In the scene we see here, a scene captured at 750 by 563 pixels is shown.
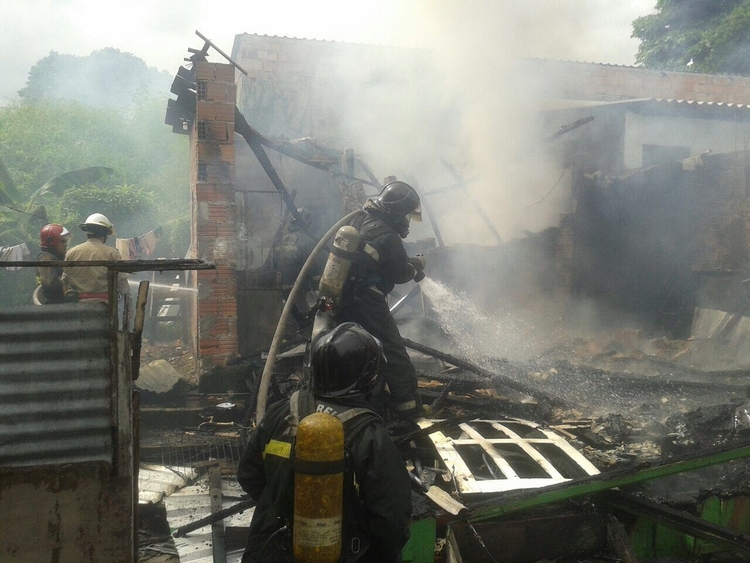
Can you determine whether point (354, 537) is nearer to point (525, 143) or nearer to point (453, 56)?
point (525, 143)

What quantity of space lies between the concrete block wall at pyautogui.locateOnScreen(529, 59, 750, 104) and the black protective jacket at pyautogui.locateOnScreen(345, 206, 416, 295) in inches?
613

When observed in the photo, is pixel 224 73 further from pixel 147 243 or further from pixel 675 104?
pixel 675 104

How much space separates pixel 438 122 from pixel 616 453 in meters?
11.9

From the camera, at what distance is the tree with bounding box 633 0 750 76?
72.3 ft

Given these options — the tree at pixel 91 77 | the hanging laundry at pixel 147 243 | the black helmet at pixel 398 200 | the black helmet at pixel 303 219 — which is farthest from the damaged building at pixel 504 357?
the tree at pixel 91 77

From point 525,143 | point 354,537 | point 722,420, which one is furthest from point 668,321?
point 354,537

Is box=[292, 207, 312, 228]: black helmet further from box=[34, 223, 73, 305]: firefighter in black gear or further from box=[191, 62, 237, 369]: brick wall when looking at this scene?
box=[34, 223, 73, 305]: firefighter in black gear

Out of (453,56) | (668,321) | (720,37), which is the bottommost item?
(668,321)

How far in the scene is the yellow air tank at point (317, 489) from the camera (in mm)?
2033

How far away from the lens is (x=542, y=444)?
16.7ft

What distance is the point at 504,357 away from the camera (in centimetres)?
916

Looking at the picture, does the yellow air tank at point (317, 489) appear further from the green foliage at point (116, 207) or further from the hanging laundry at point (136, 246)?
the green foliage at point (116, 207)

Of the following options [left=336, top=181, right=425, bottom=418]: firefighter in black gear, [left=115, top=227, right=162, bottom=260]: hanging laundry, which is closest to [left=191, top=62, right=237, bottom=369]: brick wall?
[left=336, top=181, right=425, bottom=418]: firefighter in black gear

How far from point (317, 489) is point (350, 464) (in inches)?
7.8
